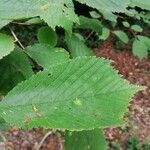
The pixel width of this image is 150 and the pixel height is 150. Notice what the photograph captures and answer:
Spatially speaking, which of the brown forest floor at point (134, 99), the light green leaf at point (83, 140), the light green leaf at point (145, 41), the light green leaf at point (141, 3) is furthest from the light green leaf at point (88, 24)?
the brown forest floor at point (134, 99)

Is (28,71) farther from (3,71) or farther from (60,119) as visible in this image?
(60,119)

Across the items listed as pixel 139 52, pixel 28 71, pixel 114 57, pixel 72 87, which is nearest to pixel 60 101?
pixel 72 87

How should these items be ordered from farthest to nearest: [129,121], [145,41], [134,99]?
[134,99], [129,121], [145,41]

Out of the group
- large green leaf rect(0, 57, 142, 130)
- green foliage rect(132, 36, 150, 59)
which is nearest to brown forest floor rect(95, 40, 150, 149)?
green foliage rect(132, 36, 150, 59)

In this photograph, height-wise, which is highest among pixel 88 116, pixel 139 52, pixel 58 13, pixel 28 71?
pixel 88 116

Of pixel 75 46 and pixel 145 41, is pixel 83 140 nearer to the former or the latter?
pixel 75 46

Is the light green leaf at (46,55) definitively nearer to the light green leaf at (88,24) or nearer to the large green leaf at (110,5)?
the large green leaf at (110,5)

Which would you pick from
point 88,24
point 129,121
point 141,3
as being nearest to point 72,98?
point 141,3

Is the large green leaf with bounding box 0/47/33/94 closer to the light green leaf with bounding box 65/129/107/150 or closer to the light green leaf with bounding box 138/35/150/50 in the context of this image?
the light green leaf with bounding box 65/129/107/150
